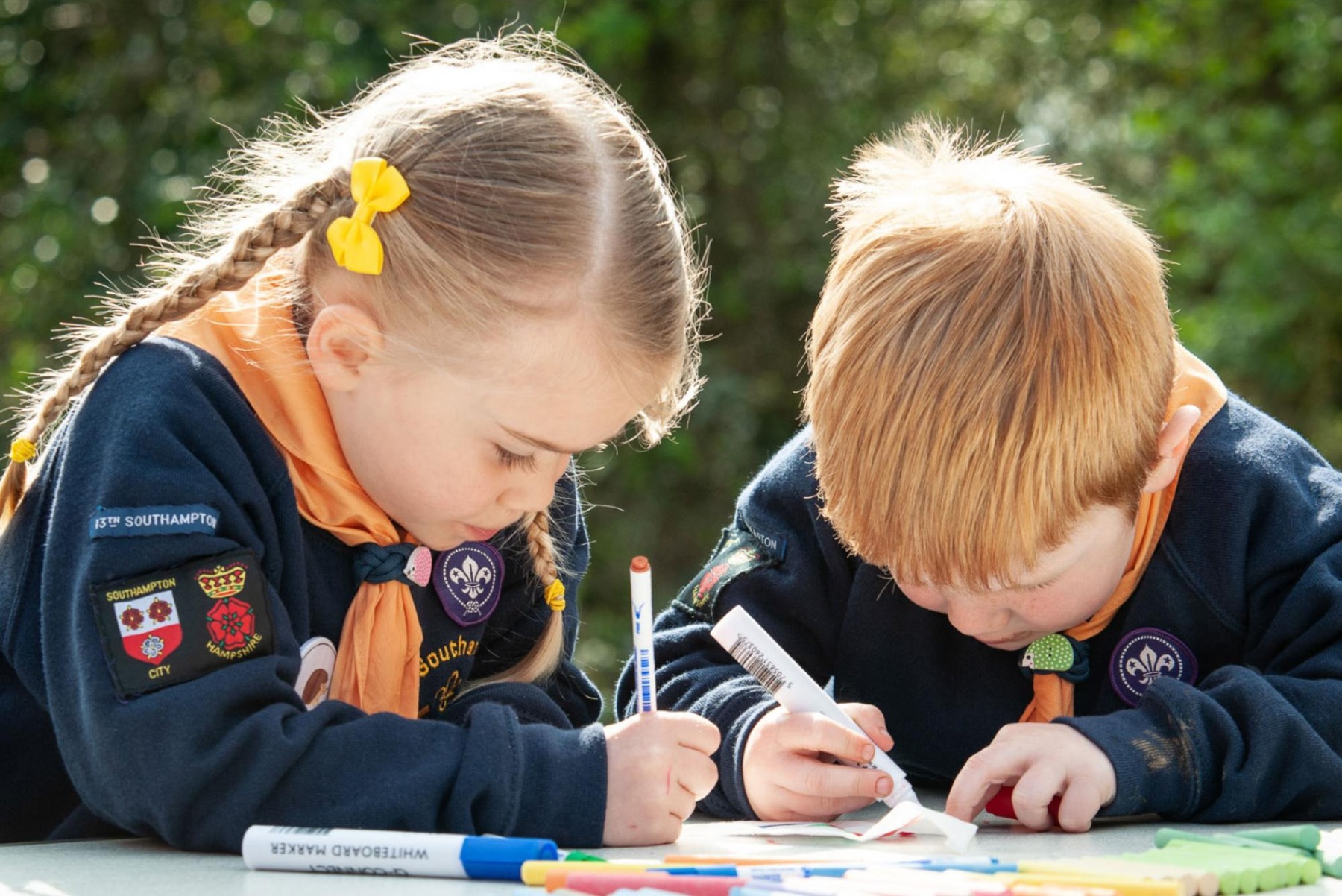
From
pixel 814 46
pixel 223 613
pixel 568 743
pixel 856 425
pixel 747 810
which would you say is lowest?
pixel 747 810

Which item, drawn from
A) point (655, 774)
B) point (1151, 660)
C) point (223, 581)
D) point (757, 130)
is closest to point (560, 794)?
point (655, 774)

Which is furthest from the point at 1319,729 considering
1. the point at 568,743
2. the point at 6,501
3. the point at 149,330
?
the point at 6,501

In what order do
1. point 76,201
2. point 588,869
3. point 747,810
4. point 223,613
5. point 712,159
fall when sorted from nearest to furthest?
point 588,869, point 223,613, point 747,810, point 76,201, point 712,159

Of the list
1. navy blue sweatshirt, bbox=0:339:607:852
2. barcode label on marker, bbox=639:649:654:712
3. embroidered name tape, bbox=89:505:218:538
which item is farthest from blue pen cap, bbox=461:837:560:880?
embroidered name tape, bbox=89:505:218:538

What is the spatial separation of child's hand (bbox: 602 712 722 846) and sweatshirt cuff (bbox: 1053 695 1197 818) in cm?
36

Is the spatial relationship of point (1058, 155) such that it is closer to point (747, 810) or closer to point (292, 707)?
point (747, 810)

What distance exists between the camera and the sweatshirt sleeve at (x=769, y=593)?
5.80 feet

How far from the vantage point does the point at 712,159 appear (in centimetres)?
482

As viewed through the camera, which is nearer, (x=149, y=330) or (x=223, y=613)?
(x=223, y=613)

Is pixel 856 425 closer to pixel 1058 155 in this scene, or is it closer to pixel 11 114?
pixel 11 114

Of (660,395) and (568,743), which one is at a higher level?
(660,395)

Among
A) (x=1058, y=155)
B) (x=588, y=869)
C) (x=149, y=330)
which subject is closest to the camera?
(x=588, y=869)

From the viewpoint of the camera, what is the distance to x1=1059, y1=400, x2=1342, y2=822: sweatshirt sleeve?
1446mm

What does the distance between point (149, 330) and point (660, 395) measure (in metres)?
A: 0.51
